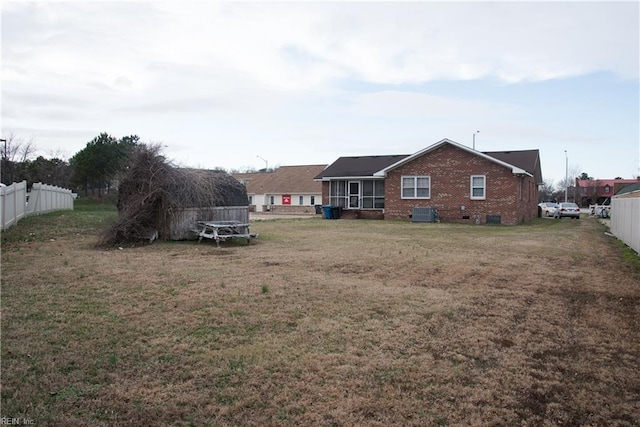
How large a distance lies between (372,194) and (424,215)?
5092 mm

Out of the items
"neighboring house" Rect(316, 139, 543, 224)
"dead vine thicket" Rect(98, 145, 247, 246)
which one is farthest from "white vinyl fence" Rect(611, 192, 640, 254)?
"dead vine thicket" Rect(98, 145, 247, 246)

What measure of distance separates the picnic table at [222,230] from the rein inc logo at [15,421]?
10932mm

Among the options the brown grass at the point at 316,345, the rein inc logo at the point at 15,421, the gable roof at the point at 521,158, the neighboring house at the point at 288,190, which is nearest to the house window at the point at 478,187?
the gable roof at the point at 521,158

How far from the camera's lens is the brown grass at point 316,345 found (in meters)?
3.95

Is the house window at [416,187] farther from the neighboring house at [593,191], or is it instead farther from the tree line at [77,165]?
the neighboring house at [593,191]

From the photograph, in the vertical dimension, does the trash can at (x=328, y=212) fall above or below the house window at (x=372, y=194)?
below

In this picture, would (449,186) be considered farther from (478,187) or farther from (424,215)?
(424,215)

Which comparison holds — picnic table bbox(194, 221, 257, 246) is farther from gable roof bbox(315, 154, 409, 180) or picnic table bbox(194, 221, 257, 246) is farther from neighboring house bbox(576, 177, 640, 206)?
neighboring house bbox(576, 177, 640, 206)

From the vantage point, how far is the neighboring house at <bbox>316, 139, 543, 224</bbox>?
26531 millimetres

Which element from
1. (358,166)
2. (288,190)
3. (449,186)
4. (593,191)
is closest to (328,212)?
(358,166)

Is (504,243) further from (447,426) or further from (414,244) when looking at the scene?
(447,426)

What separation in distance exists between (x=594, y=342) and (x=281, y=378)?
3789mm

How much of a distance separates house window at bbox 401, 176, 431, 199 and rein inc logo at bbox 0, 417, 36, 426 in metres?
26.3

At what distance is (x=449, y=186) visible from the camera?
2772 centimetres
